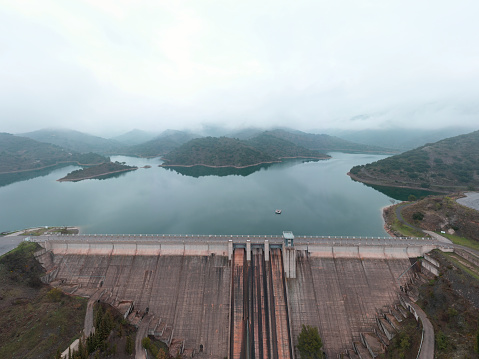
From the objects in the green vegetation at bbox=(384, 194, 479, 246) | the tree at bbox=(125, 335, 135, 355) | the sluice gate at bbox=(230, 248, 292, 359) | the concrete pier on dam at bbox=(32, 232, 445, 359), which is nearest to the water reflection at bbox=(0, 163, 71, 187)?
the concrete pier on dam at bbox=(32, 232, 445, 359)

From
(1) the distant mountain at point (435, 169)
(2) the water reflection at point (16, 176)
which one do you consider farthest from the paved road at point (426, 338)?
(2) the water reflection at point (16, 176)

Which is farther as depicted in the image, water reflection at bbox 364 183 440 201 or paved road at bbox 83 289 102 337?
water reflection at bbox 364 183 440 201

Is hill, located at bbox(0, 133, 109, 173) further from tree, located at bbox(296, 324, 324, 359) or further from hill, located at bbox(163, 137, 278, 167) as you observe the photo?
tree, located at bbox(296, 324, 324, 359)

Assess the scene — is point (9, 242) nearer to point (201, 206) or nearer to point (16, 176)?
point (201, 206)

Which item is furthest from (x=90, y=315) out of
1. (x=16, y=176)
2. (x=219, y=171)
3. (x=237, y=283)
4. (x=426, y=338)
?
(x=16, y=176)

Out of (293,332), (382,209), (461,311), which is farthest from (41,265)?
(382,209)

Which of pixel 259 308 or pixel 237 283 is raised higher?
pixel 237 283
